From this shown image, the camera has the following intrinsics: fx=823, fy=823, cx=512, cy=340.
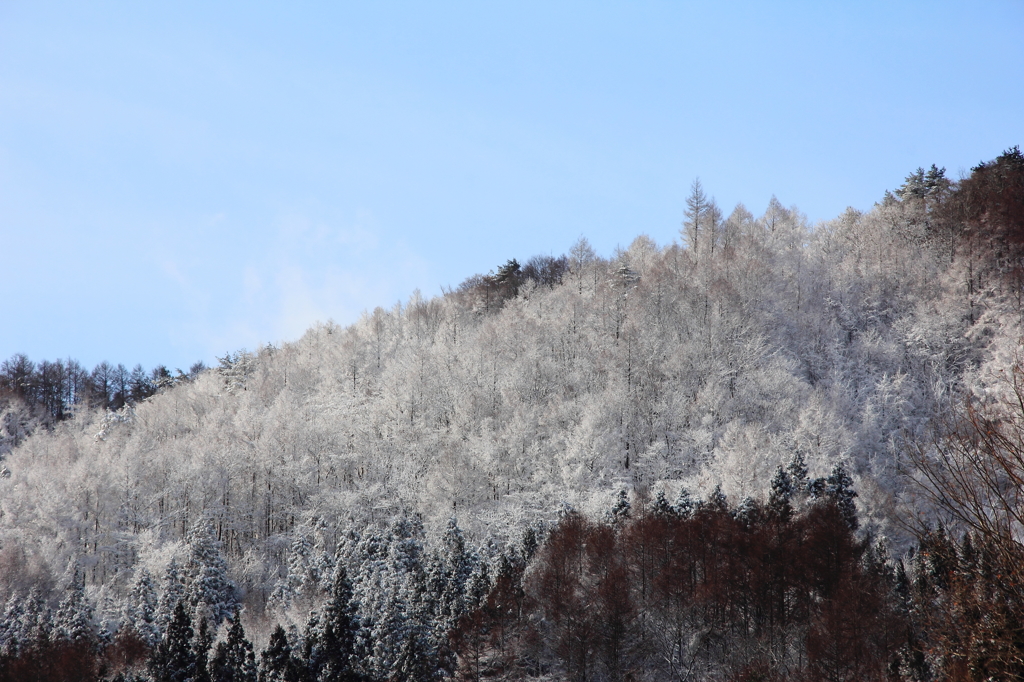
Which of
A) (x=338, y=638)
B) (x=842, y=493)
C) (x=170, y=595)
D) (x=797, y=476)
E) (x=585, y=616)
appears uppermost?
(x=797, y=476)

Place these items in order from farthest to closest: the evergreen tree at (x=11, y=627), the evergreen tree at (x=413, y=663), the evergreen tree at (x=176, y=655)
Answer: the evergreen tree at (x=11, y=627)
the evergreen tree at (x=176, y=655)
the evergreen tree at (x=413, y=663)

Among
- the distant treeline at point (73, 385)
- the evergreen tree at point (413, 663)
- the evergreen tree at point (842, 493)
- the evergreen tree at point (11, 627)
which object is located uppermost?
the distant treeline at point (73, 385)

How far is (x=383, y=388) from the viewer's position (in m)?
74.5

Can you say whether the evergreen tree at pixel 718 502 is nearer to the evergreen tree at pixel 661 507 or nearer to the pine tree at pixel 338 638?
the evergreen tree at pixel 661 507

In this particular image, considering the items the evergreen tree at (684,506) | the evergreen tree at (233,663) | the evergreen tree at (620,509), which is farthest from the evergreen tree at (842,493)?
the evergreen tree at (233,663)

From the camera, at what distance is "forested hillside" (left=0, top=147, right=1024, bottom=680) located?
116 ft

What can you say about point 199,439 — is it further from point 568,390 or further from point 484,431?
point 568,390

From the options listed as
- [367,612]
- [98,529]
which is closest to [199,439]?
[98,529]

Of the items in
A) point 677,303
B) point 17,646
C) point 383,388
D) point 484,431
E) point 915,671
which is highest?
point 677,303

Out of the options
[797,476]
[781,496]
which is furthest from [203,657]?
[797,476]

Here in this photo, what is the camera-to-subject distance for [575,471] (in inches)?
2152

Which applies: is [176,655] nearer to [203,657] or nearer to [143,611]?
[203,657]

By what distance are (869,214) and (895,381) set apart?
3024 centimetres

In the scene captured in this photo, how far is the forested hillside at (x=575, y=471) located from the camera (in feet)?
116
